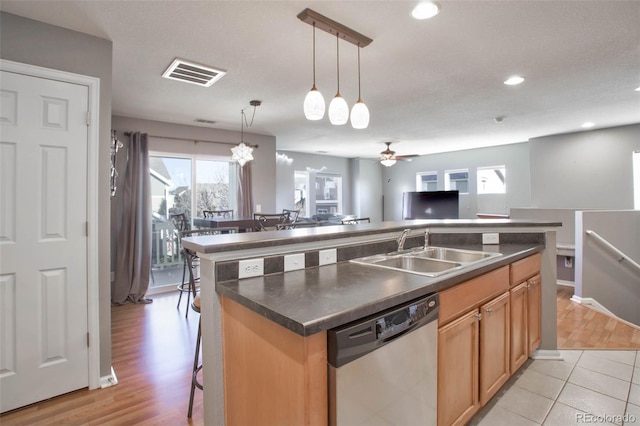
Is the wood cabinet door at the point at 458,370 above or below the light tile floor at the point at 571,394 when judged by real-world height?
above

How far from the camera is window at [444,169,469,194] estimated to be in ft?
26.1

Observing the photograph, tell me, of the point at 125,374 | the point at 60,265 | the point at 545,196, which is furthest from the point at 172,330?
the point at 545,196

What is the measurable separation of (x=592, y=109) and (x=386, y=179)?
17.9 ft

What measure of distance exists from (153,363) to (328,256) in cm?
189

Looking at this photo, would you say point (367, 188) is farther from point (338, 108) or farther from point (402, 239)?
point (338, 108)

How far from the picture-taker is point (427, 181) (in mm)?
8750

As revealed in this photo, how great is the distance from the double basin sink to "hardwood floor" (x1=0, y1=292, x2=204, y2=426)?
56.7 inches

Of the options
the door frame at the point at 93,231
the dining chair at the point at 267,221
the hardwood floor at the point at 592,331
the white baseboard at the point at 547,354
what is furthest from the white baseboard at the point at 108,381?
the hardwood floor at the point at 592,331

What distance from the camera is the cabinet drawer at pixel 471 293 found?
60.0 inches

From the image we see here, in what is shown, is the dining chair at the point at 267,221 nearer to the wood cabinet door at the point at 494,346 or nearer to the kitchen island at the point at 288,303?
the kitchen island at the point at 288,303

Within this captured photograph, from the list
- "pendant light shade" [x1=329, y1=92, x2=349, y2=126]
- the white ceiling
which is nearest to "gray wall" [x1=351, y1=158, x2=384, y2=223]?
the white ceiling

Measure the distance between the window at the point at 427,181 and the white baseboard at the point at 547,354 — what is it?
20.9 feet

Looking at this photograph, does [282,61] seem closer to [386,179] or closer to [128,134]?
[128,134]

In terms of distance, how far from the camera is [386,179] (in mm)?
9508
